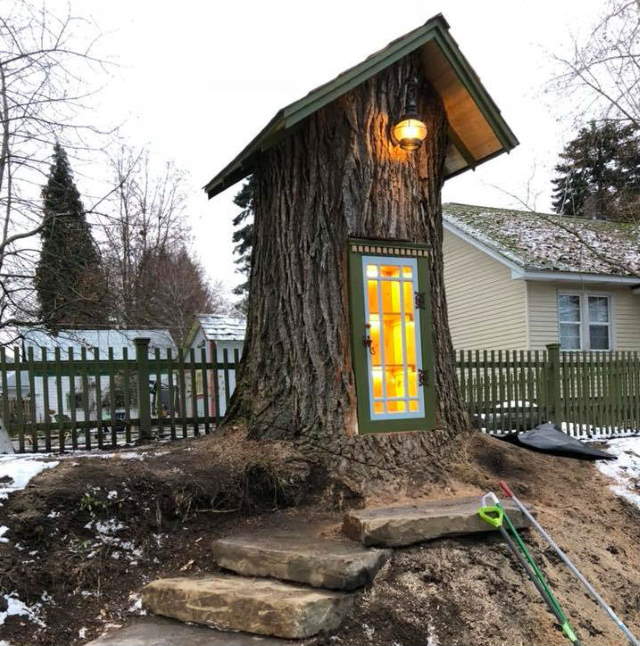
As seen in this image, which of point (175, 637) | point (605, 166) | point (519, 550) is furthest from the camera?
point (605, 166)

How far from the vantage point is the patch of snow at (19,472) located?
13.7 ft

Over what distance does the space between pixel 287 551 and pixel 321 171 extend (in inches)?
131

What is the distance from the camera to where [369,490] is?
15.3 feet

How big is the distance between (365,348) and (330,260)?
862 mm

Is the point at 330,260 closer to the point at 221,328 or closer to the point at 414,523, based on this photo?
the point at 414,523

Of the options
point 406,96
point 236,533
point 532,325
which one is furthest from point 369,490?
point 532,325

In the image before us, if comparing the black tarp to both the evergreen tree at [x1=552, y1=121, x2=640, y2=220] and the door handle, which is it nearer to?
the door handle

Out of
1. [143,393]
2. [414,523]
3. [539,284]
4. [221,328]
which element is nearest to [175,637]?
[414,523]

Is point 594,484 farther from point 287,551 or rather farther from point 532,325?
point 532,325

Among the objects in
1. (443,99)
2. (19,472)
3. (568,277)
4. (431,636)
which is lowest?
(431,636)

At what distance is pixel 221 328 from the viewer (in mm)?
18578

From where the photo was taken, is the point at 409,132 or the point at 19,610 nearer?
the point at 19,610

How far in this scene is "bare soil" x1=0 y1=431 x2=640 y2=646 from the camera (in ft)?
10.9

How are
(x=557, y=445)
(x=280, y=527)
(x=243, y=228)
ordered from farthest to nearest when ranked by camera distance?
(x=243, y=228) → (x=557, y=445) → (x=280, y=527)
